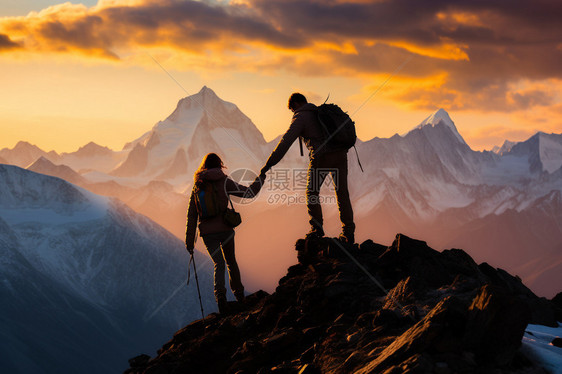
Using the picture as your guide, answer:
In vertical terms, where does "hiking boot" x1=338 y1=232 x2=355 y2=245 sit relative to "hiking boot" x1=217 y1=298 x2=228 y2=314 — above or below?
above

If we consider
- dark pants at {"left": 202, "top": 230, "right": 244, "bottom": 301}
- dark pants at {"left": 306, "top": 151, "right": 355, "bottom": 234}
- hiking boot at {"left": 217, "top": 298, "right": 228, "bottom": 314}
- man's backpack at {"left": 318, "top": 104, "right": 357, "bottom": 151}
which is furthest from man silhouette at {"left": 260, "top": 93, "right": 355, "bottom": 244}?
hiking boot at {"left": 217, "top": 298, "right": 228, "bottom": 314}

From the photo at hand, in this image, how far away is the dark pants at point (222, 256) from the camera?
13.5 metres

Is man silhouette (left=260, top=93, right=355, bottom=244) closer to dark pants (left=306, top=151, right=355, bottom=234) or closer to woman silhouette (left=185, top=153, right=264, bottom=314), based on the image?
dark pants (left=306, top=151, right=355, bottom=234)

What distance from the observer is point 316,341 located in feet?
35.9

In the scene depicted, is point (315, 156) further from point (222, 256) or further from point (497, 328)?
point (497, 328)

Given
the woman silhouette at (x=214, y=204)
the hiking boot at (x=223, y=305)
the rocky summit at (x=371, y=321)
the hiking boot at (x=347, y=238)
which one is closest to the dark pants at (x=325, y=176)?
the hiking boot at (x=347, y=238)

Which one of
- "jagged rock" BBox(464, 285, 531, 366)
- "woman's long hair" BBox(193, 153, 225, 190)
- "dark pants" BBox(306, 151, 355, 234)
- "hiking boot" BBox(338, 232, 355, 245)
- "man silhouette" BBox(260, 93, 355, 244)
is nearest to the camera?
"jagged rock" BBox(464, 285, 531, 366)

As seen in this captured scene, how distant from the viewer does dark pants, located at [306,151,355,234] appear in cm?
1381

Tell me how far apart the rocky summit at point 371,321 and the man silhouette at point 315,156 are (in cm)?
84

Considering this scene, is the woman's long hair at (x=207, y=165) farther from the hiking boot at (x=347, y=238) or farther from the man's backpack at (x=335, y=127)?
the hiking boot at (x=347, y=238)

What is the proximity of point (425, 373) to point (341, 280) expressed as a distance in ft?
14.7

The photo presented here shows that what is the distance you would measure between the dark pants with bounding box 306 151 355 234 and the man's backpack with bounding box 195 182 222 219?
213 cm

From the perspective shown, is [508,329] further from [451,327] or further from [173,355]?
[173,355]

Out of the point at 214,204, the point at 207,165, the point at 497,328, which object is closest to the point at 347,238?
the point at 214,204
